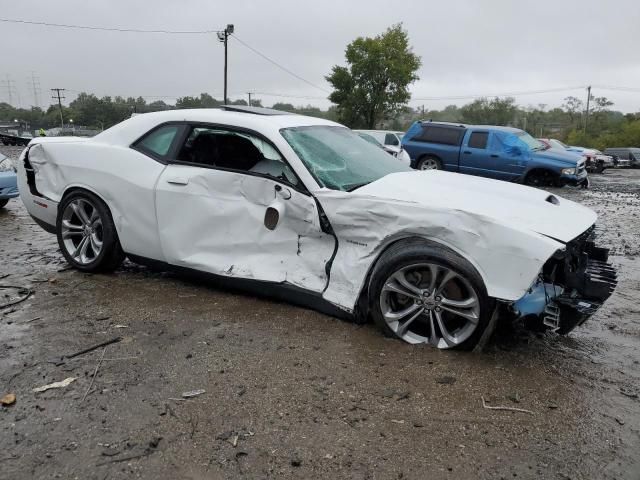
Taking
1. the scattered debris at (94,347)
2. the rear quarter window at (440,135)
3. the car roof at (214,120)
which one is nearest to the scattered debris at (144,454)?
the scattered debris at (94,347)

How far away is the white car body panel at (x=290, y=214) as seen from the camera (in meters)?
3.10

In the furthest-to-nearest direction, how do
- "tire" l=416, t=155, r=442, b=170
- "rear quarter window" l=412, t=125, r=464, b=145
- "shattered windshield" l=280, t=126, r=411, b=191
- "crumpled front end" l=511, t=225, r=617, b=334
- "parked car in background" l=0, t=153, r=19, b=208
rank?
"tire" l=416, t=155, r=442, b=170, "rear quarter window" l=412, t=125, r=464, b=145, "parked car in background" l=0, t=153, r=19, b=208, "shattered windshield" l=280, t=126, r=411, b=191, "crumpled front end" l=511, t=225, r=617, b=334

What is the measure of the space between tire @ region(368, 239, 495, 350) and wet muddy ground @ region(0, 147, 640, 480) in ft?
0.41

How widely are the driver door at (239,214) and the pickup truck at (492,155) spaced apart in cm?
1018

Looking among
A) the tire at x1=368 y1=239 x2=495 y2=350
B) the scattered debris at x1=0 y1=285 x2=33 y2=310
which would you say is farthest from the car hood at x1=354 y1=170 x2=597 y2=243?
the scattered debris at x1=0 y1=285 x2=33 y2=310

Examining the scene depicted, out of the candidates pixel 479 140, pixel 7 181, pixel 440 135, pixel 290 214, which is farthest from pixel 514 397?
pixel 440 135

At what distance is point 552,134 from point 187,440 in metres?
65.2

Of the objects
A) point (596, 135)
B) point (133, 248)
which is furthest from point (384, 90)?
point (133, 248)

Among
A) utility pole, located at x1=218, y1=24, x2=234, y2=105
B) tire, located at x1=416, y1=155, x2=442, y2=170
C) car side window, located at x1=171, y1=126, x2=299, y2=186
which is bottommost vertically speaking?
tire, located at x1=416, y1=155, x2=442, y2=170

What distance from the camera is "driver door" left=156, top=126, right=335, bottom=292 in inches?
148

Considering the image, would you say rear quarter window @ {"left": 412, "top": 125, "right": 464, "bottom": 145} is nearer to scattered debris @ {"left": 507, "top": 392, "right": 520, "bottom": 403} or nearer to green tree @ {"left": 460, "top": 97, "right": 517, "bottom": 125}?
scattered debris @ {"left": 507, "top": 392, "right": 520, "bottom": 403}

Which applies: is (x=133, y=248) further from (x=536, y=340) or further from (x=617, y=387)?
(x=617, y=387)

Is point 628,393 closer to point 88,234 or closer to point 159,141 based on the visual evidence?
point 159,141

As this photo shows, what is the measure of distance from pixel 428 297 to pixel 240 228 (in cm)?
155
